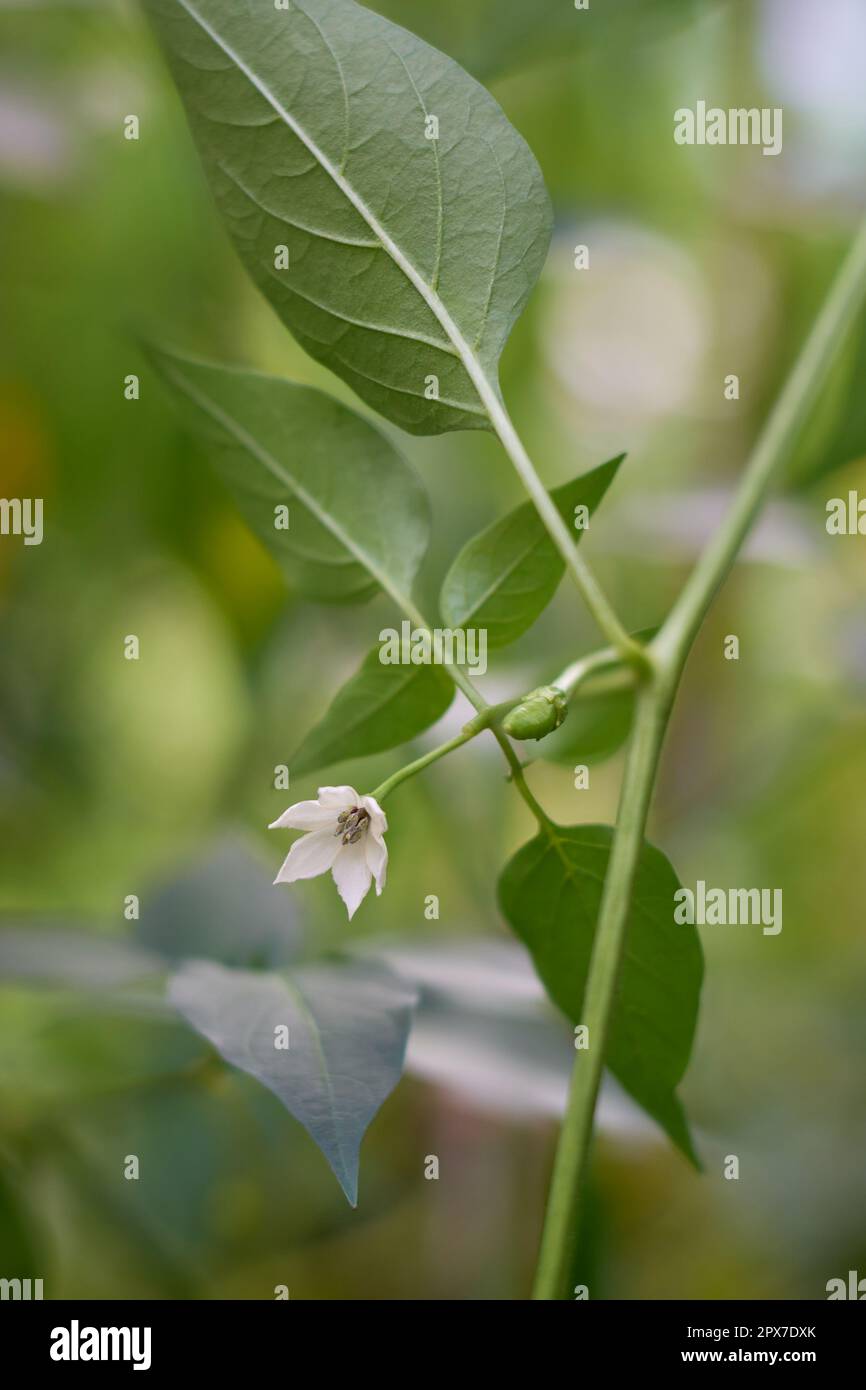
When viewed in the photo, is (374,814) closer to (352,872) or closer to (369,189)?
(352,872)

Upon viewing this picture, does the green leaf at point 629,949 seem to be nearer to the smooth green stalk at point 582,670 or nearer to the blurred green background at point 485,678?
the smooth green stalk at point 582,670

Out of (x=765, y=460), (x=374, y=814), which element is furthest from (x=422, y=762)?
(x=765, y=460)

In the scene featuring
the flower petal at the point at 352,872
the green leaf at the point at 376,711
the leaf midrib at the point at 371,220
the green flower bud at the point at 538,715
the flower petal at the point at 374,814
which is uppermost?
the leaf midrib at the point at 371,220

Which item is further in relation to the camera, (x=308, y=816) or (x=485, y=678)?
(x=485, y=678)

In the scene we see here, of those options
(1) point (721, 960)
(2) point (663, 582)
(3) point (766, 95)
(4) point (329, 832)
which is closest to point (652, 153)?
(3) point (766, 95)

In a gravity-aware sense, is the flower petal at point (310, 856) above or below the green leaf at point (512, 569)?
below

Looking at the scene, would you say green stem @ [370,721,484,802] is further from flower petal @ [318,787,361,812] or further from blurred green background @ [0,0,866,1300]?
blurred green background @ [0,0,866,1300]

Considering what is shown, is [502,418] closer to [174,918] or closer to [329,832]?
[329,832]

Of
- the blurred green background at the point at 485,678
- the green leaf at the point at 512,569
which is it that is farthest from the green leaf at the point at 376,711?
the blurred green background at the point at 485,678
